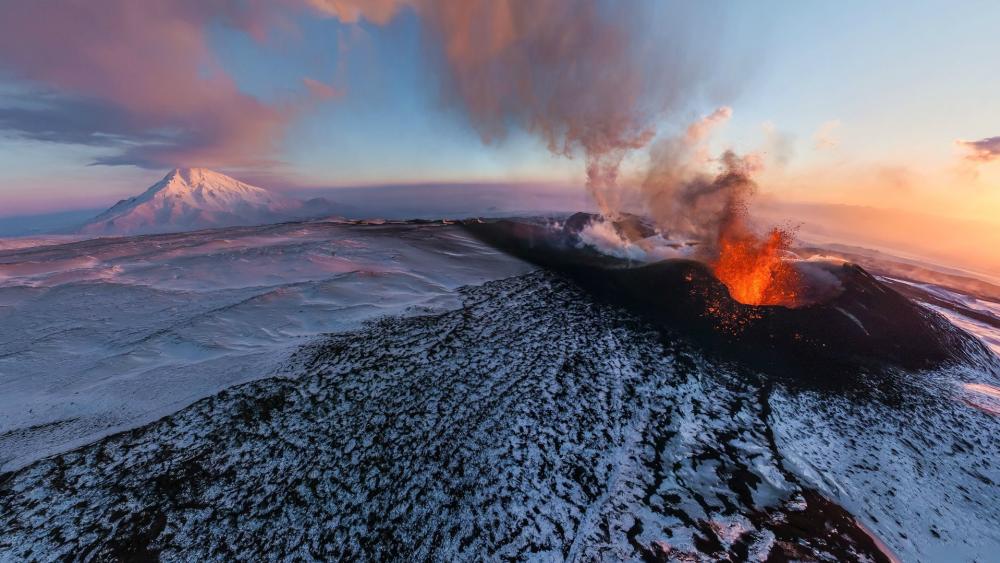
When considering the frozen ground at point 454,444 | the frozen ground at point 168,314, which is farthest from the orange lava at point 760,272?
the frozen ground at point 168,314

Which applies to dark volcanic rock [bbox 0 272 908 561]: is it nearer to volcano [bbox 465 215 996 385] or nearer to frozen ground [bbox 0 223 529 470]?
frozen ground [bbox 0 223 529 470]

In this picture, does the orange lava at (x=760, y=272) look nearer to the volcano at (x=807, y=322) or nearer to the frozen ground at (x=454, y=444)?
the volcano at (x=807, y=322)

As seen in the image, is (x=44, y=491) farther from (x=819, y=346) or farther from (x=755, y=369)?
(x=819, y=346)

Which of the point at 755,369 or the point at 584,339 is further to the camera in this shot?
the point at 584,339

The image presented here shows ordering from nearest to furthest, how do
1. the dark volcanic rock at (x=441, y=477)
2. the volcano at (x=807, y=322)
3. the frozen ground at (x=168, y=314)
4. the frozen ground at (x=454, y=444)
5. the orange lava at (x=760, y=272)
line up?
1. the dark volcanic rock at (x=441, y=477)
2. the frozen ground at (x=454, y=444)
3. the frozen ground at (x=168, y=314)
4. the volcano at (x=807, y=322)
5. the orange lava at (x=760, y=272)

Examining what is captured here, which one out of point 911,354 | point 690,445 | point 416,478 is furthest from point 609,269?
point 416,478
